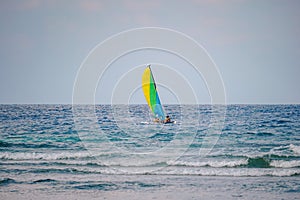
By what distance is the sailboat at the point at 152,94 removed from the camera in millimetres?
38719

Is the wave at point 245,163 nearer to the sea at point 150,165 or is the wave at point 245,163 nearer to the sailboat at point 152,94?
the sea at point 150,165

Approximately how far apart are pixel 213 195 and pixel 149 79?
82.8ft

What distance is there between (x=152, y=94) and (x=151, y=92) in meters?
0.23

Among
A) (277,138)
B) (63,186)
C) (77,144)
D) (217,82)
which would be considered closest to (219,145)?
(217,82)

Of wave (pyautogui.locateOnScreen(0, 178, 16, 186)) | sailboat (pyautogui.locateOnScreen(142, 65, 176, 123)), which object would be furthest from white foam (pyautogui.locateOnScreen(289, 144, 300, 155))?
wave (pyautogui.locateOnScreen(0, 178, 16, 186))

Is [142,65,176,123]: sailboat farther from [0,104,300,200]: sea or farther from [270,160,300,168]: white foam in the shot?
[270,160,300,168]: white foam

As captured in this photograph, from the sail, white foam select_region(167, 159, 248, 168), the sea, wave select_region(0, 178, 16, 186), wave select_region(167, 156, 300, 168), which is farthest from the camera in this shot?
the sail

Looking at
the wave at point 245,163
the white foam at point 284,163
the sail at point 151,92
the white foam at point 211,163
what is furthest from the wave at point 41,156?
the sail at point 151,92

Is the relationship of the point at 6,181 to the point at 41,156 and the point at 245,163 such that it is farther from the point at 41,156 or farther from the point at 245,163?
the point at 245,163

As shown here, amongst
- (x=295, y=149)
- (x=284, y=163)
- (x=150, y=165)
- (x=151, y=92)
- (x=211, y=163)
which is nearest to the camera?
(x=150, y=165)

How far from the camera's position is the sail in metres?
38.7

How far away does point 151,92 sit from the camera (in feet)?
129

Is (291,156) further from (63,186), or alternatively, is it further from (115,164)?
(63,186)

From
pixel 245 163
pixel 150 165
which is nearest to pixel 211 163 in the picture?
pixel 245 163
